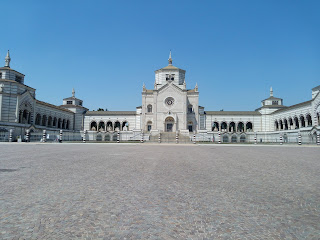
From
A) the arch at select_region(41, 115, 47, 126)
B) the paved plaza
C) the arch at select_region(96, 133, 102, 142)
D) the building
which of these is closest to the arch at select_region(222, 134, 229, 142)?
the building

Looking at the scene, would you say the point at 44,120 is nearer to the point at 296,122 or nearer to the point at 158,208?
the point at 158,208

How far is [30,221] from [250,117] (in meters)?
66.3

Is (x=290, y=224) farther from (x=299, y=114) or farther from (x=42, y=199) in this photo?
(x=299, y=114)

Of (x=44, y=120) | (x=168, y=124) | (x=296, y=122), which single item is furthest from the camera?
(x=168, y=124)

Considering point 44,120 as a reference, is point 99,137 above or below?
below

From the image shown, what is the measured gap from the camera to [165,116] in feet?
180

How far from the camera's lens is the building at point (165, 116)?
137ft

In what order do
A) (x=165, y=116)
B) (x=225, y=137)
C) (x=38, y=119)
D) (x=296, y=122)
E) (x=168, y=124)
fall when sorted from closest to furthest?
(x=38, y=119)
(x=225, y=137)
(x=296, y=122)
(x=165, y=116)
(x=168, y=124)

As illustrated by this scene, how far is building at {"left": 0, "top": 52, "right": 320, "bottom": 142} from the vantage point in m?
41.7

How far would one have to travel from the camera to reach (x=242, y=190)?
16.9 ft

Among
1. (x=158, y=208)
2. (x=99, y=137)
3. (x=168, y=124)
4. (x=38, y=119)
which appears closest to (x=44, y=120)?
(x=38, y=119)

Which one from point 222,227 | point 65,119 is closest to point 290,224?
point 222,227

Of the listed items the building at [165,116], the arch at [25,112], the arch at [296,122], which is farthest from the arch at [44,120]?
the arch at [296,122]

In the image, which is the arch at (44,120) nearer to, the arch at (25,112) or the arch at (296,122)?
the arch at (25,112)
